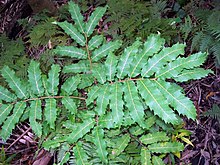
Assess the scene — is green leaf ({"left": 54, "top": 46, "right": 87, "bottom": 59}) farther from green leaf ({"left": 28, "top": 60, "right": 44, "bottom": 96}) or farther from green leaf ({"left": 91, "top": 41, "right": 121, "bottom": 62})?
green leaf ({"left": 28, "top": 60, "right": 44, "bottom": 96})

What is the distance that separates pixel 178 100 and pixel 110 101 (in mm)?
541

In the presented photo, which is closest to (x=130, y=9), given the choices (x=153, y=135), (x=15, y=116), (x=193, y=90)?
(x=193, y=90)

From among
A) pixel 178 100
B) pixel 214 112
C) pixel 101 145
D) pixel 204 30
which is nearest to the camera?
pixel 178 100

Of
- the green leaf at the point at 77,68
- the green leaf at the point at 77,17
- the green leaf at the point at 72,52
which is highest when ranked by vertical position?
the green leaf at the point at 77,17

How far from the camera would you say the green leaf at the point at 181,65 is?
6.87 feet

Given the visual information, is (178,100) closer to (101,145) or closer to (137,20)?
(101,145)

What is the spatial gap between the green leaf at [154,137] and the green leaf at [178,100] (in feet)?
1.80

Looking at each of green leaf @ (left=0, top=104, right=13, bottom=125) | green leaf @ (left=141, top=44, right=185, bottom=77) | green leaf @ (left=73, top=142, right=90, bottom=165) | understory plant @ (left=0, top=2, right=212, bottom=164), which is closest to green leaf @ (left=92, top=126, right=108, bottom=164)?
understory plant @ (left=0, top=2, right=212, bottom=164)

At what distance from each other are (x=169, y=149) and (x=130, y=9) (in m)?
1.56

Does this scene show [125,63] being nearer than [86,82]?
Yes

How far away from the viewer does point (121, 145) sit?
2541mm

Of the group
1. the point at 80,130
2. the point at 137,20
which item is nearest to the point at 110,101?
the point at 80,130

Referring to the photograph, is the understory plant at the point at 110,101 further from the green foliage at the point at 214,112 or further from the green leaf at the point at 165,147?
the green foliage at the point at 214,112

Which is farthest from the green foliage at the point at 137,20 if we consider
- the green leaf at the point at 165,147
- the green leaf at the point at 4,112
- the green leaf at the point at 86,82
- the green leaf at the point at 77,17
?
the green leaf at the point at 4,112
